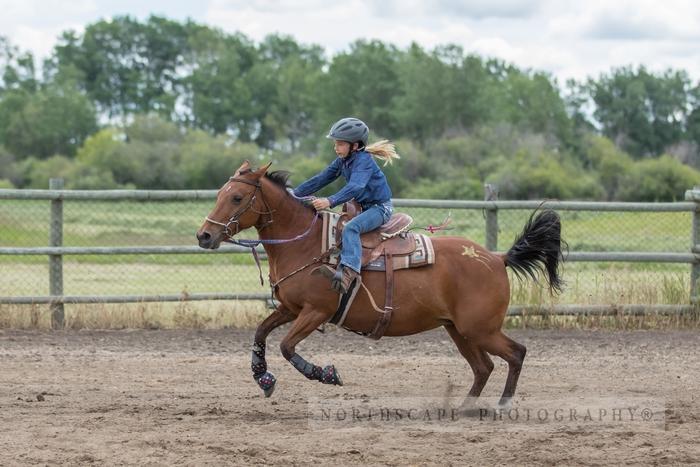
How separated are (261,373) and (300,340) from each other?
472mm

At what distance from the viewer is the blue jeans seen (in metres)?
8.22

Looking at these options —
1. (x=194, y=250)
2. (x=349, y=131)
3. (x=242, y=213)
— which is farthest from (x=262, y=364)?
(x=194, y=250)

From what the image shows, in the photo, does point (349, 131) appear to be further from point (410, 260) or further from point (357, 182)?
point (410, 260)

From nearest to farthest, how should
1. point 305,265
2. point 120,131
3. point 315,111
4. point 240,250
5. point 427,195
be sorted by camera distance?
point 305,265, point 240,250, point 427,195, point 120,131, point 315,111

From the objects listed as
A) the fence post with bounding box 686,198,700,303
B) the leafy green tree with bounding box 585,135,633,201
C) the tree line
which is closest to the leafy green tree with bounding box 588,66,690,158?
the tree line

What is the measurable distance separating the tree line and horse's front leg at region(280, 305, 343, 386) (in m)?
24.3

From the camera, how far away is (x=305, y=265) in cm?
837

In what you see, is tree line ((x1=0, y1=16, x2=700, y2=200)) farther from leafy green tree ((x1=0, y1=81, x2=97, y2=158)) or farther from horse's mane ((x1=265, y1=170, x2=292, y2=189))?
horse's mane ((x1=265, y1=170, x2=292, y2=189))

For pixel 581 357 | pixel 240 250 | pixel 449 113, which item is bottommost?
pixel 581 357

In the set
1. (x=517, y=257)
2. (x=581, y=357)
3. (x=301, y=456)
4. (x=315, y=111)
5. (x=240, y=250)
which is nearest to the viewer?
(x=301, y=456)

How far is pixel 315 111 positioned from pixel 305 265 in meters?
61.8

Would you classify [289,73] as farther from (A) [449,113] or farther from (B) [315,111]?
(A) [449,113]

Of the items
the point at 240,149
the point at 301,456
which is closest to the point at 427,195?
the point at 240,149

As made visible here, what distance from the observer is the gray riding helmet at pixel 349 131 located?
326 inches
